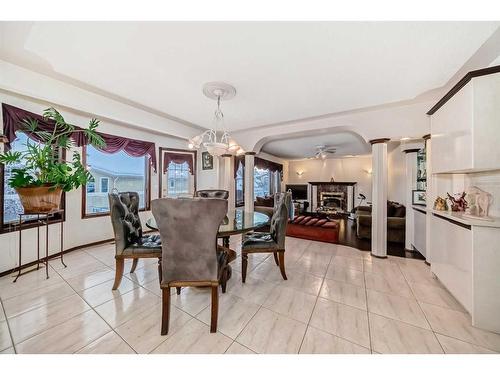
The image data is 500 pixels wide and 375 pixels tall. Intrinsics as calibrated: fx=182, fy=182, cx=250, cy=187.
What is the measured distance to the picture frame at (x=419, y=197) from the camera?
3383 mm

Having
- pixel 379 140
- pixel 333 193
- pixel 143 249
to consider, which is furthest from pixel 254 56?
pixel 333 193

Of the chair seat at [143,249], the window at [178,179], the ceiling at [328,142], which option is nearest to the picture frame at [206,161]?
the window at [178,179]

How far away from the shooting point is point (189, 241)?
1.35 meters

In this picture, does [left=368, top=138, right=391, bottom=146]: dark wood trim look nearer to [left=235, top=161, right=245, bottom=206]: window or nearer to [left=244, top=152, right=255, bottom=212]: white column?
[left=244, top=152, right=255, bottom=212]: white column

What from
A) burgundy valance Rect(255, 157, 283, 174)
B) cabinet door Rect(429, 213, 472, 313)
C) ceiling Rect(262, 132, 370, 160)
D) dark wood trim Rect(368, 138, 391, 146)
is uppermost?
ceiling Rect(262, 132, 370, 160)

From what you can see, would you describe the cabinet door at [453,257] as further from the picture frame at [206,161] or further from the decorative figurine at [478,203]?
the picture frame at [206,161]

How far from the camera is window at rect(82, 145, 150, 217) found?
331 centimetres

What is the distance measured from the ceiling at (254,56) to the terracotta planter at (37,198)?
4.43ft

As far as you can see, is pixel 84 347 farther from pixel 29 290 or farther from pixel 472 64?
pixel 472 64

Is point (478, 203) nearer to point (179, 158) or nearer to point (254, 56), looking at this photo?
point (254, 56)

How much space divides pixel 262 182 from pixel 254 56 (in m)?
6.13

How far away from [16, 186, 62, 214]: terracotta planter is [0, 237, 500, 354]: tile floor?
0.83 meters

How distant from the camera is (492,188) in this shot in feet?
5.75

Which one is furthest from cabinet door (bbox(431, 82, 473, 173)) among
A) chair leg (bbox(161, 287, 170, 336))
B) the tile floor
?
chair leg (bbox(161, 287, 170, 336))
